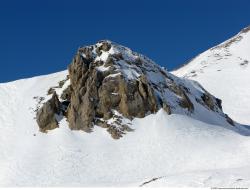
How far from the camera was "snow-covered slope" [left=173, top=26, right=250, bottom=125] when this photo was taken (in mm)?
84625

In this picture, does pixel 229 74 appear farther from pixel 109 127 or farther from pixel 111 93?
pixel 109 127

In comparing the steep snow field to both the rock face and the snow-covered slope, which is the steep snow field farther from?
the snow-covered slope

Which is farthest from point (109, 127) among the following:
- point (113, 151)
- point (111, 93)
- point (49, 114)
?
point (49, 114)

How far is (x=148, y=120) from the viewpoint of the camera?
168ft

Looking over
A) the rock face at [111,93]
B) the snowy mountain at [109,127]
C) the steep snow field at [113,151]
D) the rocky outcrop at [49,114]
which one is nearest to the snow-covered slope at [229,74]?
the rock face at [111,93]

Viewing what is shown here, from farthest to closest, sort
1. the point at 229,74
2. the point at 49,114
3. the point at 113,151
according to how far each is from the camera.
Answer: the point at 229,74
the point at 49,114
the point at 113,151

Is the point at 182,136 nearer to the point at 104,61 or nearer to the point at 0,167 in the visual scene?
the point at 104,61

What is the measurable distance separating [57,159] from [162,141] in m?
8.95

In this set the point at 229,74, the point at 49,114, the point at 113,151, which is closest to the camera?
the point at 113,151

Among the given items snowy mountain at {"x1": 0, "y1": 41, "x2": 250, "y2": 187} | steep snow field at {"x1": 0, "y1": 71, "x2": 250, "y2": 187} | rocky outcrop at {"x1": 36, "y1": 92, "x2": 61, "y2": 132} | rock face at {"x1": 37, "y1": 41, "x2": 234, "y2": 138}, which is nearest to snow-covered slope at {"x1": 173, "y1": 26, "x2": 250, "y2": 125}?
rock face at {"x1": 37, "y1": 41, "x2": 234, "y2": 138}

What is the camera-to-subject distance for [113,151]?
47.2 metres

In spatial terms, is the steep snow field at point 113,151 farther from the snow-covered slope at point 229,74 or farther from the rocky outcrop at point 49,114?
the snow-covered slope at point 229,74

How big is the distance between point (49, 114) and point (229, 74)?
62922 millimetres

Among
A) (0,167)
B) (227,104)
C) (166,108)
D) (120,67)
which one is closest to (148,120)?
(166,108)
